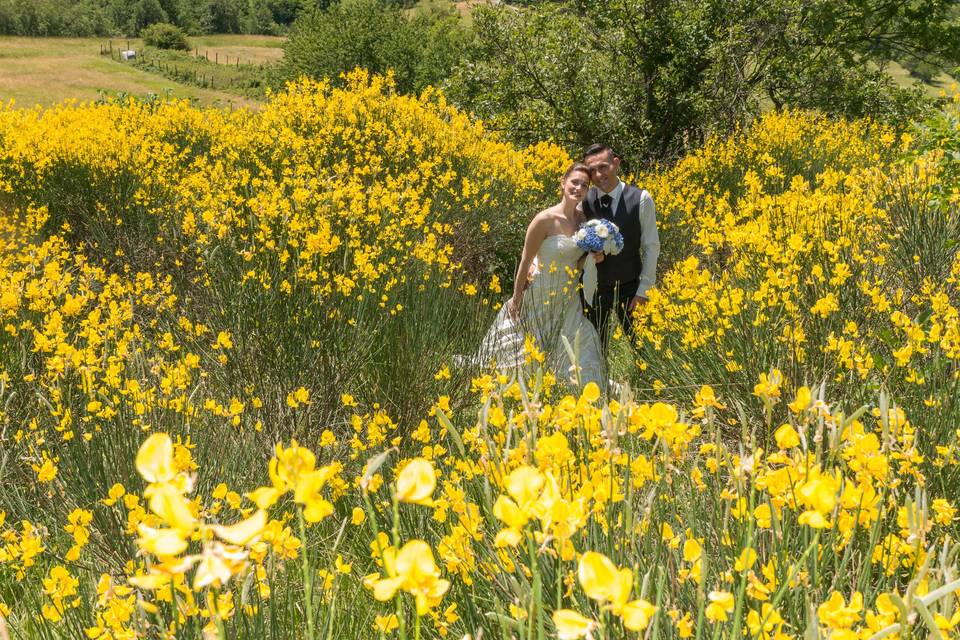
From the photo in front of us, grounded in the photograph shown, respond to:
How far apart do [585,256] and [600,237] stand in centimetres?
38

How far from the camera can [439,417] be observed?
97 cm

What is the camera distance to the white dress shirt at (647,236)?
14.0 ft

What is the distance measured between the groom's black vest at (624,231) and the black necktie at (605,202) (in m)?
0.02

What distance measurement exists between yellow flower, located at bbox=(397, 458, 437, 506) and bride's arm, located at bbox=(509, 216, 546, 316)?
3618 millimetres

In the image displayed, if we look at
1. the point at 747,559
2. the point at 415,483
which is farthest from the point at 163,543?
the point at 747,559

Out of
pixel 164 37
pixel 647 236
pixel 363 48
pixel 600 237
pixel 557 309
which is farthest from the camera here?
pixel 164 37

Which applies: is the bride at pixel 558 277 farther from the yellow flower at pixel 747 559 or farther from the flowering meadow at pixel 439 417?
the yellow flower at pixel 747 559

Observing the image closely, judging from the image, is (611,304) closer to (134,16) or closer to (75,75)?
(75,75)

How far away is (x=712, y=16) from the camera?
8.66 meters

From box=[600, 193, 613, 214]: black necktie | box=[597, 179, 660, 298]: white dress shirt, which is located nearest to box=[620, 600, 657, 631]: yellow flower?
box=[597, 179, 660, 298]: white dress shirt

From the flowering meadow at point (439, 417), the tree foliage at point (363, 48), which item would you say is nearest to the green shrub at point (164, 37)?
the tree foliage at point (363, 48)

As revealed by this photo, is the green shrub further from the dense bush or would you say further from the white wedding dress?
Answer: the white wedding dress

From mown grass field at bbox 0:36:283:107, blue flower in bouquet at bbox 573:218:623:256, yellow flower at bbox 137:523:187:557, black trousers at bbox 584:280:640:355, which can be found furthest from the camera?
mown grass field at bbox 0:36:283:107

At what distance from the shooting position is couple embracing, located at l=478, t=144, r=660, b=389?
418cm
